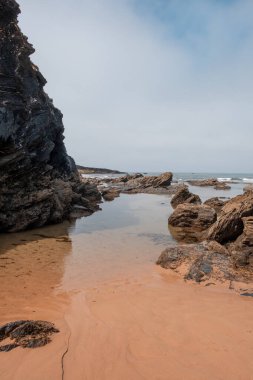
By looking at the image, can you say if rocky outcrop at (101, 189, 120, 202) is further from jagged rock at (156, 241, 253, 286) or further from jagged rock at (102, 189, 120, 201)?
jagged rock at (156, 241, 253, 286)

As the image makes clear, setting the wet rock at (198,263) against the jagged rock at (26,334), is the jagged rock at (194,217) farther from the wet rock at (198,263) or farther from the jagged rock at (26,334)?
the jagged rock at (26,334)

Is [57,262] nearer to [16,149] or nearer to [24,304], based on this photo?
[24,304]

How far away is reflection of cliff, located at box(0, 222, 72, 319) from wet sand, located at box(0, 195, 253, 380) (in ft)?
0.09

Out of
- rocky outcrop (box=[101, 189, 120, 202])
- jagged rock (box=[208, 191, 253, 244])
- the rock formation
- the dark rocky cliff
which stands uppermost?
the dark rocky cliff

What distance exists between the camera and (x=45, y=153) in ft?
61.7

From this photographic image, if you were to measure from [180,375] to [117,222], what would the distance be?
1523 centimetres

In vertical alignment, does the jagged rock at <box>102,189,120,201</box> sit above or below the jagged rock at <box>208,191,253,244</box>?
below

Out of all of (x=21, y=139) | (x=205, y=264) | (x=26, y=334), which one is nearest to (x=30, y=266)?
(x=26, y=334)

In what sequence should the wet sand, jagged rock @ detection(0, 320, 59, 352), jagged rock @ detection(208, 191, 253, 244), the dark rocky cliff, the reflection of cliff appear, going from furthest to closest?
the dark rocky cliff → jagged rock @ detection(208, 191, 253, 244) → the reflection of cliff → jagged rock @ detection(0, 320, 59, 352) → the wet sand

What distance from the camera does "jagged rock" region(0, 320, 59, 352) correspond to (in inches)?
195

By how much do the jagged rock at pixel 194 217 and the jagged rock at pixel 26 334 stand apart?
521 inches

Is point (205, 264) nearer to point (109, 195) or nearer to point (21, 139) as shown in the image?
point (21, 139)

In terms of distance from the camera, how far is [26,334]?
5250mm

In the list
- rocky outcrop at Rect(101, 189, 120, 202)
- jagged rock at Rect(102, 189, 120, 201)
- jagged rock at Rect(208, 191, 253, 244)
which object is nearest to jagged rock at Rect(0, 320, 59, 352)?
jagged rock at Rect(208, 191, 253, 244)
